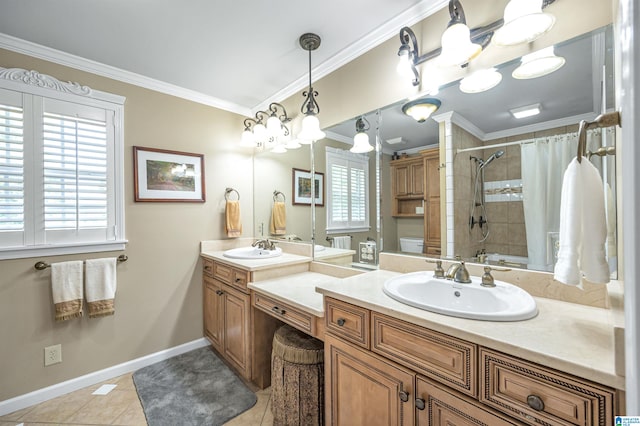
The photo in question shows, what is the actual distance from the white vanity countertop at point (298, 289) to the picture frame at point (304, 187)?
0.63 m

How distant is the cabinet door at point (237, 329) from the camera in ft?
5.93

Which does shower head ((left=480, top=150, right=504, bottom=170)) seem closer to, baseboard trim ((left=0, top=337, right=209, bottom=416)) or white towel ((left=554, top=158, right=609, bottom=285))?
white towel ((left=554, top=158, right=609, bottom=285))

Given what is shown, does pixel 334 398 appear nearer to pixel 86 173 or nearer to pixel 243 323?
pixel 243 323

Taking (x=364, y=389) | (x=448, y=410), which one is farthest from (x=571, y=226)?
(x=364, y=389)

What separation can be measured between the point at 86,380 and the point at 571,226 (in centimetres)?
304

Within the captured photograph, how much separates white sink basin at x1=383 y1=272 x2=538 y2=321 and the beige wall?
2067 millimetres

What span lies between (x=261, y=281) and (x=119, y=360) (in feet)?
4.70

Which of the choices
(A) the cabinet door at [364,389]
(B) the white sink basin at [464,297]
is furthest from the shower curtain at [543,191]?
(A) the cabinet door at [364,389]

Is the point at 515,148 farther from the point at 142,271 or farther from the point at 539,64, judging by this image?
the point at 142,271

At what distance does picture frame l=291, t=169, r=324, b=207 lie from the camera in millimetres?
2185

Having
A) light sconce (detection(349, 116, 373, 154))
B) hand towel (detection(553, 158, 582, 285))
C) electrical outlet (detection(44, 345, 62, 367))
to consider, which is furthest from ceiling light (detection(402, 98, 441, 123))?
electrical outlet (detection(44, 345, 62, 367))

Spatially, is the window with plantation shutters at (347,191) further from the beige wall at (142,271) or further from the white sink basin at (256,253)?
the beige wall at (142,271)

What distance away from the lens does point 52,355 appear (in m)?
1.83

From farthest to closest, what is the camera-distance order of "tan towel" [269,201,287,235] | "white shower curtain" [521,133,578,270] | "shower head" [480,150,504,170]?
"tan towel" [269,201,287,235]
"shower head" [480,150,504,170]
"white shower curtain" [521,133,578,270]
